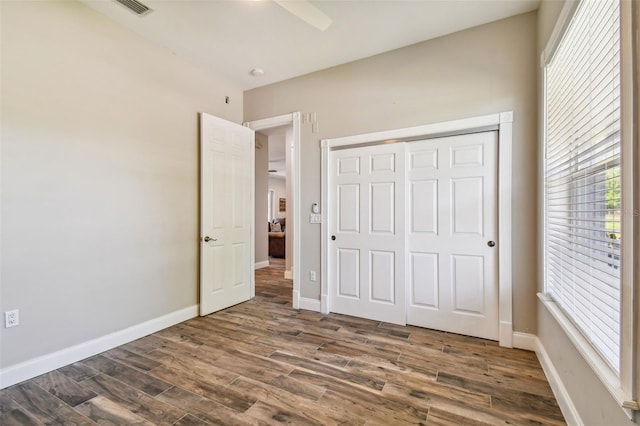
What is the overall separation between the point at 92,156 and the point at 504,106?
3617 millimetres

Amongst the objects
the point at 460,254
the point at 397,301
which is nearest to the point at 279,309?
the point at 397,301

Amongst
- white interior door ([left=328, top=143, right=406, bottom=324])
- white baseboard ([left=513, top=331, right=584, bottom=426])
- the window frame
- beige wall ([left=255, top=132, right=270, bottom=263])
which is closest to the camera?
the window frame

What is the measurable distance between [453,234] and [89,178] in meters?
3.32

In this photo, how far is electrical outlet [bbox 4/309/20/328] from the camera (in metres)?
1.99

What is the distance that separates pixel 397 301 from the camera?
3.06 meters

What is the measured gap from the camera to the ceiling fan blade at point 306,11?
1686mm

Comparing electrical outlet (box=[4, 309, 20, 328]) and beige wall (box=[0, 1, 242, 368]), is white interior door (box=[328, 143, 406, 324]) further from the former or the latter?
electrical outlet (box=[4, 309, 20, 328])

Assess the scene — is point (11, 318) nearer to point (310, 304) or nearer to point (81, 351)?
point (81, 351)

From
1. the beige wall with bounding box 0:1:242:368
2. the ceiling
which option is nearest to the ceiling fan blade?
the ceiling

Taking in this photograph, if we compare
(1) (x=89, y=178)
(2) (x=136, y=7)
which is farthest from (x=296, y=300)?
(2) (x=136, y=7)

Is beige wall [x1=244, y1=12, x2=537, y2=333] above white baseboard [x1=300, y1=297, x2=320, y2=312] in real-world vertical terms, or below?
above

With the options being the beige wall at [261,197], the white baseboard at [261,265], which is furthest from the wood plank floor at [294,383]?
the beige wall at [261,197]

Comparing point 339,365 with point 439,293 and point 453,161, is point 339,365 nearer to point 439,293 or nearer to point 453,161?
point 439,293

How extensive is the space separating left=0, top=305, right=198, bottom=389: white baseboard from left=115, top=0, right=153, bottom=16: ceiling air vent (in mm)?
2805
